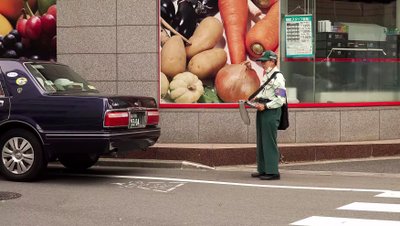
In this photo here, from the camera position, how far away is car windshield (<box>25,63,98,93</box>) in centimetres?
884

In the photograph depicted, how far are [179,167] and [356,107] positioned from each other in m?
4.11

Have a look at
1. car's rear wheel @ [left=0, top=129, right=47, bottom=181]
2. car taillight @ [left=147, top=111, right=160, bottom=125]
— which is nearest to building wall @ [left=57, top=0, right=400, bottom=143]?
car taillight @ [left=147, top=111, right=160, bottom=125]

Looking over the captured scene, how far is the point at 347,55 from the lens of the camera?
12320mm

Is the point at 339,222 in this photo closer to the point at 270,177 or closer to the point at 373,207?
the point at 373,207

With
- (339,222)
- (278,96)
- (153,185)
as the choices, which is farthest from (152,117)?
(339,222)

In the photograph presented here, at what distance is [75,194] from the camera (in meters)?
7.89

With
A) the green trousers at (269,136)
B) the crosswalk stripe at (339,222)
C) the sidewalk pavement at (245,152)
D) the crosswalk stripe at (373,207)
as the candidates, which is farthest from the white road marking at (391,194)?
the sidewalk pavement at (245,152)

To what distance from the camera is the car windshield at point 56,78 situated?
8836 mm

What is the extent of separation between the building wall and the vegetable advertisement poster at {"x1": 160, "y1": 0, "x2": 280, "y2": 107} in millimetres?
288

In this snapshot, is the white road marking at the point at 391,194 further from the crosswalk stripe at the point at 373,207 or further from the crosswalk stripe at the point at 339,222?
the crosswalk stripe at the point at 339,222

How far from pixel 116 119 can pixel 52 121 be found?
0.93 meters

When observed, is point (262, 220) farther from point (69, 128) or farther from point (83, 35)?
point (83, 35)

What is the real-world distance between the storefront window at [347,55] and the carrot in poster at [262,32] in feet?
0.68

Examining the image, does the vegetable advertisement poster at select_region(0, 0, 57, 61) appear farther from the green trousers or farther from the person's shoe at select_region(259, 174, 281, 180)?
the person's shoe at select_region(259, 174, 281, 180)
